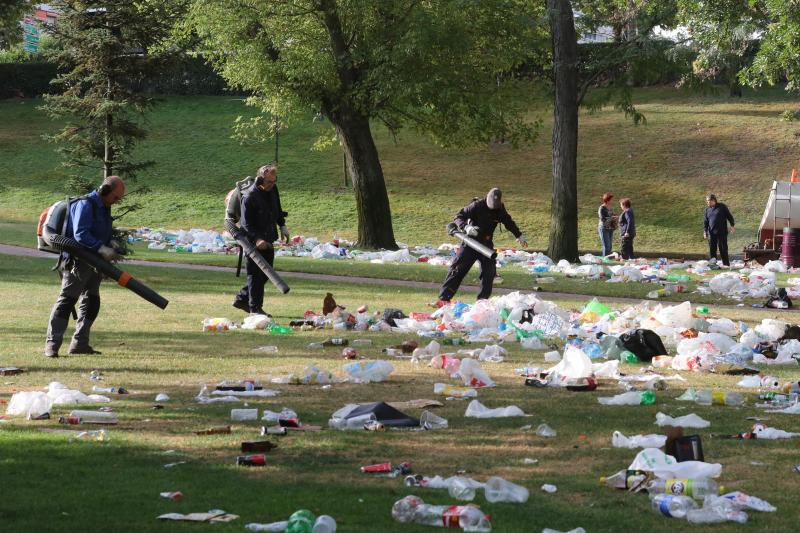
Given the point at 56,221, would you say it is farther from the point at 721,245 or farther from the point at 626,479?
the point at 721,245

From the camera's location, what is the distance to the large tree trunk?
3319 centimetres

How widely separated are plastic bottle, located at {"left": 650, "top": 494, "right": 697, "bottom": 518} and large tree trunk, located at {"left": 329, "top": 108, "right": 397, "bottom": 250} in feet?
89.0

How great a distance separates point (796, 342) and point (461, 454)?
6546 millimetres

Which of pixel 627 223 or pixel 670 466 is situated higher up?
pixel 670 466

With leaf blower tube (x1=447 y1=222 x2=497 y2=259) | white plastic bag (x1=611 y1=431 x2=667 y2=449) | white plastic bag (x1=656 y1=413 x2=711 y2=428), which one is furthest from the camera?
leaf blower tube (x1=447 y1=222 x2=497 y2=259)

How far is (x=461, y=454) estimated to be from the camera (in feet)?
24.4

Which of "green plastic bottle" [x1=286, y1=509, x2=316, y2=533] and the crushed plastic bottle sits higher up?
"green plastic bottle" [x1=286, y1=509, x2=316, y2=533]

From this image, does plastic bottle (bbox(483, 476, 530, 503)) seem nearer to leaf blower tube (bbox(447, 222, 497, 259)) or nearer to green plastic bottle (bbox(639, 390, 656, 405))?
green plastic bottle (bbox(639, 390, 656, 405))

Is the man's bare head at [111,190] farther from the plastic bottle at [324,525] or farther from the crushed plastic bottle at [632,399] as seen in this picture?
the plastic bottle at [324,525]

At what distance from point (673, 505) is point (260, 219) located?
32.3 feet

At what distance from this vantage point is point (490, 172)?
4791 centimetres

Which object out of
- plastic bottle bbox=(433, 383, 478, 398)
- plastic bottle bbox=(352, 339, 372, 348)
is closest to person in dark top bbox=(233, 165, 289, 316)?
plastic bottle bbox=(352, 339, 372, 348)

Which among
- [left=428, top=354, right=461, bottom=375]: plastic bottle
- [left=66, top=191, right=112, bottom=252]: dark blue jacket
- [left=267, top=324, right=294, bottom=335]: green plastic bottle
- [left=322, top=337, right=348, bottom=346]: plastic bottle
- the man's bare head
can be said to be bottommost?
[left=267, top=324, right=294, bottom=335]: green plastic bottle

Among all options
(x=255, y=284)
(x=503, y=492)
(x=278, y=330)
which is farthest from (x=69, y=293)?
(x=503, y=492)
